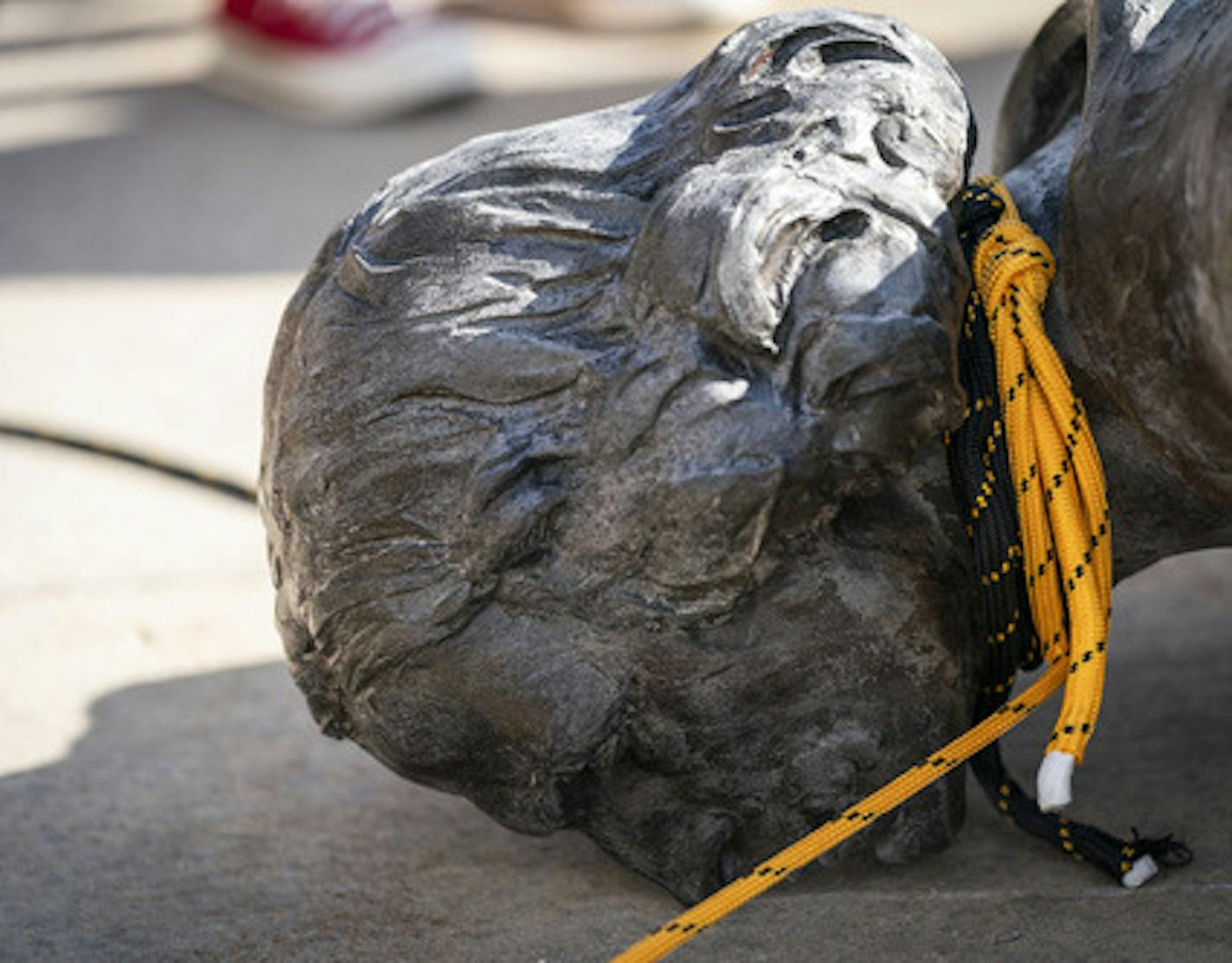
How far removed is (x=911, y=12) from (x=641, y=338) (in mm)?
3200

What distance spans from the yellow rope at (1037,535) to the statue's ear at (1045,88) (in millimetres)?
253

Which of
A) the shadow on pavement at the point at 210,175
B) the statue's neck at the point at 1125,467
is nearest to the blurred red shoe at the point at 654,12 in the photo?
the shadow on pavement at the point at 210,175

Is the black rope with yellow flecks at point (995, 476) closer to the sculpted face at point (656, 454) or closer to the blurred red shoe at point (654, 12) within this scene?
the sculpted face at point (656, 454)

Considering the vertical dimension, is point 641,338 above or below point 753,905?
above

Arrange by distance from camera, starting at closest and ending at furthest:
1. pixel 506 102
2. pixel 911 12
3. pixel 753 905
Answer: pixel 753 905
pixel 506 102
pixel 911 12

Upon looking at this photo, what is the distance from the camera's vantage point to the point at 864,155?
112cm

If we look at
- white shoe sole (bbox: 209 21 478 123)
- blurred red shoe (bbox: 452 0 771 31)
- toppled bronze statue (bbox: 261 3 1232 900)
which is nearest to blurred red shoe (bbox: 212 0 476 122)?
white shoe sole (bbox: 209 21 478 123)

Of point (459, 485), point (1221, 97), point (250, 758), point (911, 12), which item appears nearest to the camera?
point (1221, 97)

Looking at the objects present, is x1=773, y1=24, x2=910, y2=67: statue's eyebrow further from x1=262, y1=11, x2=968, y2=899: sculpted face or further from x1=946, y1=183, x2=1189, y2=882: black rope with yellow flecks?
x1=946, y1=183, x2=1189, y2=882: black rope with yellow flecks

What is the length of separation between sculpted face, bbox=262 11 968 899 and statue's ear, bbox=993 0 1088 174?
0.21 meters

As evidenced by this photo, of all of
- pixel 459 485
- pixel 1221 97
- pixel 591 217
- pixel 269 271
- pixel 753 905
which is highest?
pixel 1221 97

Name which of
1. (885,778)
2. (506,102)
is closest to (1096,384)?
(885,778)

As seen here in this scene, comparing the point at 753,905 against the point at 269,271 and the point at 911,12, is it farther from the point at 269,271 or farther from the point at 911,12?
the point at 911,12

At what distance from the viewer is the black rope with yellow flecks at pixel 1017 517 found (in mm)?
1136
